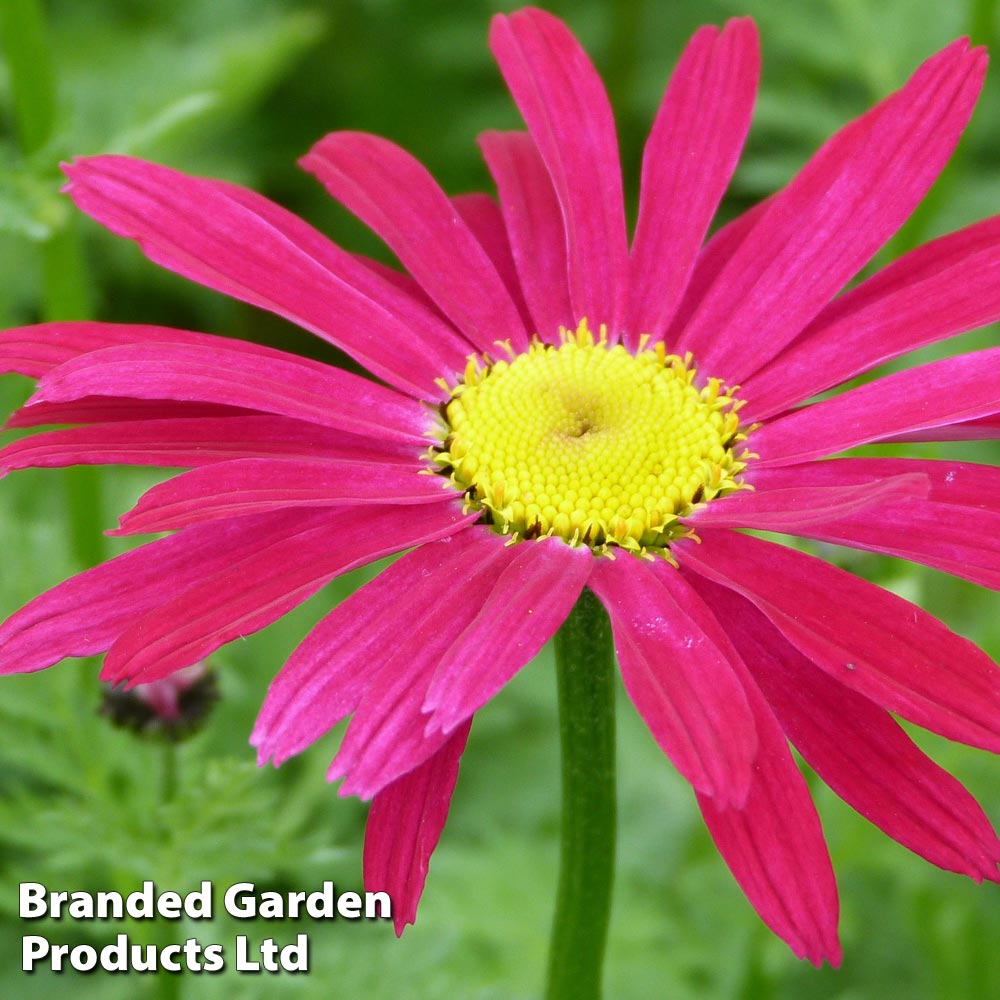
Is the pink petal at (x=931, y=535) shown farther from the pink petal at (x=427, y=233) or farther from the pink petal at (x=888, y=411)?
the pink petal at (x=427, y=233)

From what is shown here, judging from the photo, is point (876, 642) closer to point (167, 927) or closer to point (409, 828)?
point (409, 828)

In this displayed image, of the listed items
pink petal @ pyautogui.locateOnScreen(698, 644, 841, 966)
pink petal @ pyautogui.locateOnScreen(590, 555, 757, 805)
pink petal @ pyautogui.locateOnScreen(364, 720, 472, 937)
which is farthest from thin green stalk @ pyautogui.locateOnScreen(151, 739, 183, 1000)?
pink petal @ pyautogui.locateOnScreen(698, 644, 841, 966)

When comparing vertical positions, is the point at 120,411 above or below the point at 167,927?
above

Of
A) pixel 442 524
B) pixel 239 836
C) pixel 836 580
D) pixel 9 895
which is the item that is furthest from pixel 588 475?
pixel 9 895

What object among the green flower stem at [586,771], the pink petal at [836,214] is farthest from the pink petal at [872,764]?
the pink petal at [836,214]

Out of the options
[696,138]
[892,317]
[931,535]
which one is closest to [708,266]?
[696,138]

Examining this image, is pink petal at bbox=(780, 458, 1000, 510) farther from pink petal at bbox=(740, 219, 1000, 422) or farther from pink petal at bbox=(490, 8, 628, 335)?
pink petal at bbox=(490, 8, 628, 335)
